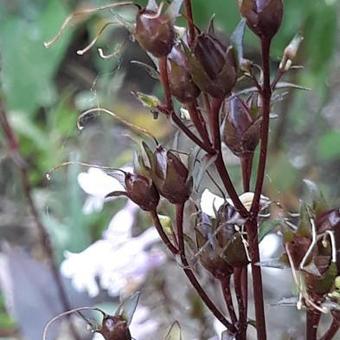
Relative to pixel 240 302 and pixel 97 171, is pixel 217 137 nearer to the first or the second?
pixel 240 302

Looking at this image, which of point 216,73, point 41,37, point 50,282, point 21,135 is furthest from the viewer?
point 21,135

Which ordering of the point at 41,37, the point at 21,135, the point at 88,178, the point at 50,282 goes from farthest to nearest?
the point at 21,135 < the point at 41,37 < the point at 50,282 < the point at 88,178

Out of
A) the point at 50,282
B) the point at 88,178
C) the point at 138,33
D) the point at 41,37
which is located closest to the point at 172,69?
the point at 138,33

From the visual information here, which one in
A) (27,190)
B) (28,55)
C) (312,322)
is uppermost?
(28,55)

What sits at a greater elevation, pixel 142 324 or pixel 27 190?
pixel 27 190

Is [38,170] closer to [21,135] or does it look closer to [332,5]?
[21,135]

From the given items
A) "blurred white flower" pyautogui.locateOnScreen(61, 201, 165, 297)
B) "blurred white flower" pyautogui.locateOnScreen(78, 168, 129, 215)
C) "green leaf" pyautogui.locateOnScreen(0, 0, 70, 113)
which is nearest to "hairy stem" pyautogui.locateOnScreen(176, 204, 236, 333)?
"blurred white flower" pyautogui.locateOnScreen(78, 168, 129, 215)

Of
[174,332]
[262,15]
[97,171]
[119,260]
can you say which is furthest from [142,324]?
[262,15]
